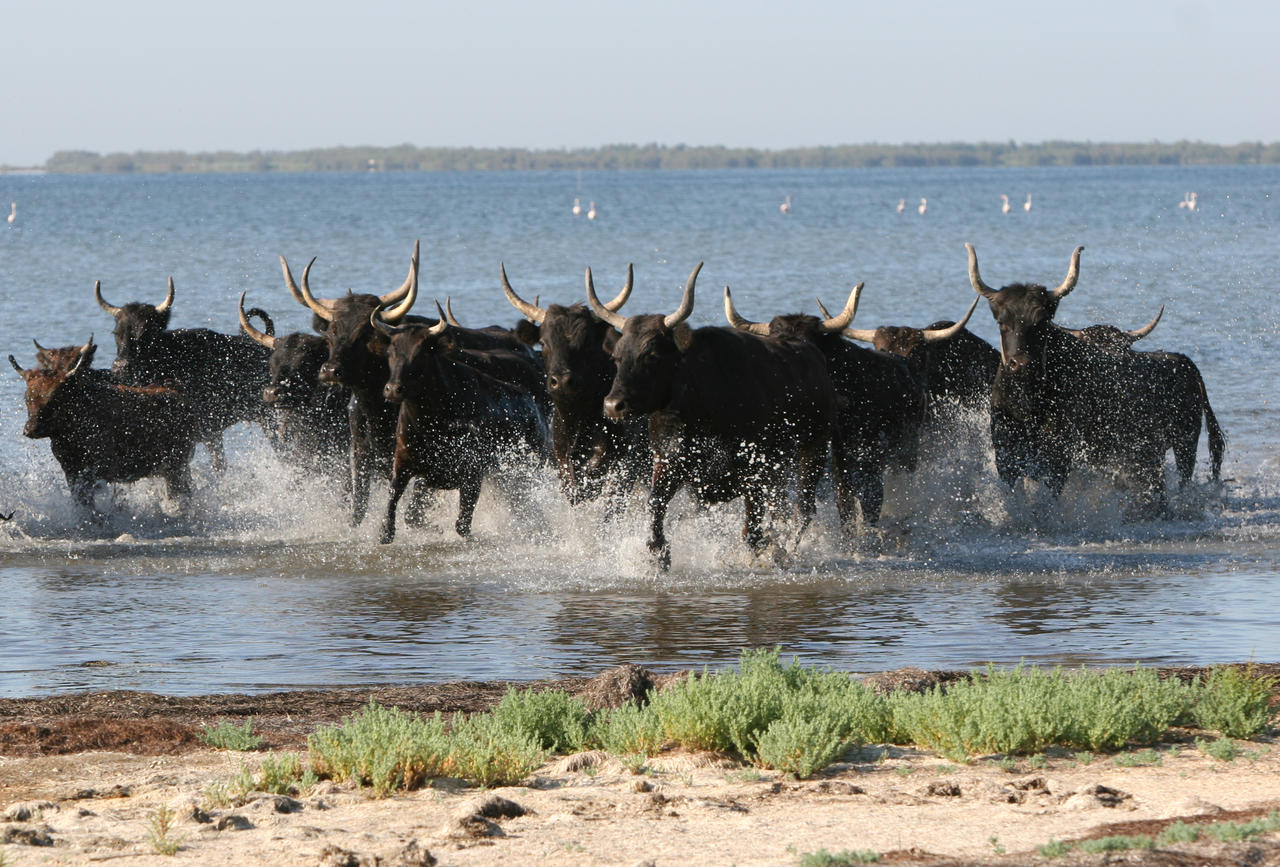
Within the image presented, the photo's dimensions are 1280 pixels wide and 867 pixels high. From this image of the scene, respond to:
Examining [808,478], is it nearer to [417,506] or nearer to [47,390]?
[417,506]

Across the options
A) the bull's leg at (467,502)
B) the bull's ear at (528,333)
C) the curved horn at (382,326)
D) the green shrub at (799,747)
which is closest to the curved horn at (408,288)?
the curved horn at (382,326)

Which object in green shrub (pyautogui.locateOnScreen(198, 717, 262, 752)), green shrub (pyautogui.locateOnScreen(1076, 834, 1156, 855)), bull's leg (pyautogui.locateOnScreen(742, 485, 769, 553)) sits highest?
green shrub (pyautogui.locateOnScreen(1076, 834, 1156, 855))

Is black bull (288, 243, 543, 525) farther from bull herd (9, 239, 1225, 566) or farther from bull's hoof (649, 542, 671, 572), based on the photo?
bull's hoof (649, 542, 671, 572)

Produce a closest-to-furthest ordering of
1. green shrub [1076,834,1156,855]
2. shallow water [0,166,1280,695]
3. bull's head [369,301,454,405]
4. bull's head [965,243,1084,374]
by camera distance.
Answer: green shrub [1076,834,1156,855]
shallow water [0,166,1280,695]
bull's head [369,301,454,405]
bull's head [965,243,1084,374]

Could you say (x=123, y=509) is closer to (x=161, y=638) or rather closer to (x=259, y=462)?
(x=259, y=462)

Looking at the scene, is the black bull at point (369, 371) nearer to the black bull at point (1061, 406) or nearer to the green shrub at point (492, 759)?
the black bull at point (1061, 406)

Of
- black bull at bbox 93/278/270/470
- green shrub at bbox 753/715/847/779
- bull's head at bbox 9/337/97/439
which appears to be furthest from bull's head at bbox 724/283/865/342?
green shrub at bbox 753/715/847/779

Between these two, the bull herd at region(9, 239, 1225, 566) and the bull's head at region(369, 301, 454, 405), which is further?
the bull's head at region(369, 301, 454, 405)

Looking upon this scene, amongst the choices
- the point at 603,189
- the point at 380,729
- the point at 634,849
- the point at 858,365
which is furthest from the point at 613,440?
the point at 603,189

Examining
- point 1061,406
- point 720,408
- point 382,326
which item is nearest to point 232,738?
point 720,408

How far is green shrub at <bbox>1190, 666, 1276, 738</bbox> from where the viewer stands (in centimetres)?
716

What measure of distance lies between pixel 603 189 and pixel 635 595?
157151 millimetres

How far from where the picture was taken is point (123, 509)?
15.0 meters

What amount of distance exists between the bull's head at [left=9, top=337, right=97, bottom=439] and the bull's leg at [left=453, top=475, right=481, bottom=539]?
3323mm
